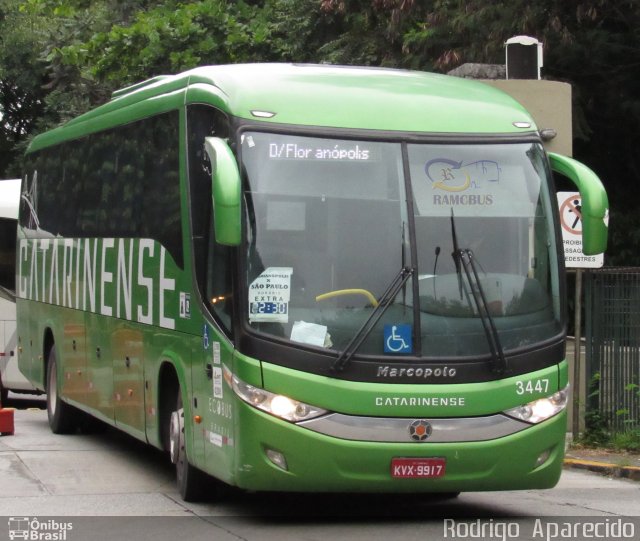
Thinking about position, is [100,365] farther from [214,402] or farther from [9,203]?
[9,203]

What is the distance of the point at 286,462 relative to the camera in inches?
363

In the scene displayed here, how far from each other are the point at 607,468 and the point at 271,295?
5.56 meters

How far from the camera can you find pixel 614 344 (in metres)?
15.2

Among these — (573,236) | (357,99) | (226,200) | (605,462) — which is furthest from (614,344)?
(226,200)

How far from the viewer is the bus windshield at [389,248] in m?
9.36

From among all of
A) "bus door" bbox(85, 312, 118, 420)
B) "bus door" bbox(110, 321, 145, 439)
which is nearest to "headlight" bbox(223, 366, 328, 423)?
"bus door" bbox(110, 321, 145, 439)

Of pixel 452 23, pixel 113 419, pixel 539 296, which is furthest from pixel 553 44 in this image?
pixel 539 296

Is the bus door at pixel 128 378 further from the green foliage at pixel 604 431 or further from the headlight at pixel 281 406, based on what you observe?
the green foliage at pixel 604 431

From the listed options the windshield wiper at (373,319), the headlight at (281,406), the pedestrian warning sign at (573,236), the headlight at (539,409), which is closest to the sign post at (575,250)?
the pedestrian warning sign at (573,236)

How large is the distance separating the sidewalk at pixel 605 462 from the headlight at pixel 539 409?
3914 millimetres

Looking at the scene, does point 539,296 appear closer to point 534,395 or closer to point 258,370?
point 534,395

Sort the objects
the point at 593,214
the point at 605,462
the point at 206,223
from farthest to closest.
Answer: the point at 605,462 → the point at 206,223 → the point at 593,214

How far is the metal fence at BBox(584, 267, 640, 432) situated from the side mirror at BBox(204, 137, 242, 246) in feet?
22.3

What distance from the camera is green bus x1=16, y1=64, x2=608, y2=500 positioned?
9242 millimetres
